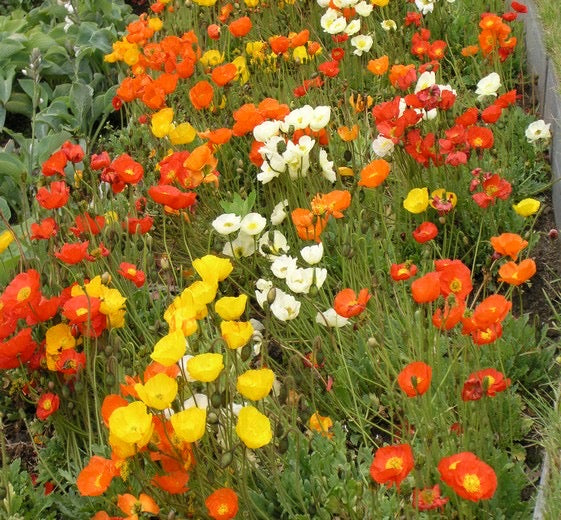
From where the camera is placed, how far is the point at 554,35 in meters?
3.61

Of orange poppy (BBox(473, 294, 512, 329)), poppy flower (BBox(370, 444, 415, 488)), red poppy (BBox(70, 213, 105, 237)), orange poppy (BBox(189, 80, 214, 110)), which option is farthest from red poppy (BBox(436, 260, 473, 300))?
orange poppy (BBox(189, 80, 214, 110))

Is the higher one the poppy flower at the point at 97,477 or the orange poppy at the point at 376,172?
the orange poppy at the point at 376,172

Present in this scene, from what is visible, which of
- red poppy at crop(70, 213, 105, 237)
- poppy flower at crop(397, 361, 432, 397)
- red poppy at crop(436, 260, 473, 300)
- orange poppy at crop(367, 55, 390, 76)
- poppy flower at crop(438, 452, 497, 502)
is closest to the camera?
poppy flower at crop(438, 452, 497, 502)

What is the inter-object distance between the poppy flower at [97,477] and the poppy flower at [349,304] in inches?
25.5

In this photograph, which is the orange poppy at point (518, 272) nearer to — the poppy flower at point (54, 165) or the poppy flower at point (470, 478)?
the poppy flower at point (470, 478)

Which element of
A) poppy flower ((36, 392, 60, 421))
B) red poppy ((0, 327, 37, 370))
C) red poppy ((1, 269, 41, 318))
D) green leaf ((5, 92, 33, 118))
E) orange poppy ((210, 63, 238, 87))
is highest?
orange poppy ((210, 63, 238, 87))

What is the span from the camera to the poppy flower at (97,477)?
1824 millimetres

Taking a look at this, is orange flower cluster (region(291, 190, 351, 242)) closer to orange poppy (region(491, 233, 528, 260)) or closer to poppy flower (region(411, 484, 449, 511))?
orange poppy (region(491, 233, 528, 260))

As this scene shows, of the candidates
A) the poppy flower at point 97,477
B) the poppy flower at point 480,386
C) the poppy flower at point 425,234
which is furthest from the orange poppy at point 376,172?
the poppy flower at point 97,477

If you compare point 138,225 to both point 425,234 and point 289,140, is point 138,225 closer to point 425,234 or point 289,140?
point 289,140

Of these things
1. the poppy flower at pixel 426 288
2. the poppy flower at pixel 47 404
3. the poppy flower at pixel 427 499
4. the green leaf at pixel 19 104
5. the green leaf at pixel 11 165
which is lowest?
the green leaf at pixel 19 104

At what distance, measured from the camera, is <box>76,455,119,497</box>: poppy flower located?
1.82 m

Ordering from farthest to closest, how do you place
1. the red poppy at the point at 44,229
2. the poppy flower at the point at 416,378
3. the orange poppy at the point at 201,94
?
1. the orange poppy at the point at 201,94
2. the red poppy at the point at 44,229
3. the poppy flower at the point at 416,378

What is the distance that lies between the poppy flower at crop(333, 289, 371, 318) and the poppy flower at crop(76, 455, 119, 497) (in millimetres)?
648
